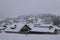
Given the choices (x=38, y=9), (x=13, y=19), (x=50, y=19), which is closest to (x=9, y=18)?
(x=13, y=19)

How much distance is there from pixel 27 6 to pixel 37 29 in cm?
49

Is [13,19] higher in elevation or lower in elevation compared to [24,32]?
higher

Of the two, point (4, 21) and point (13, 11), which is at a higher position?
point (13, 11)

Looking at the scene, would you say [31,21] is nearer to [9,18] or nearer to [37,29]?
[37,29]

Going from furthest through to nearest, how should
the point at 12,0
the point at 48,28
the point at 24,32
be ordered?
the point at 12,0 < the point at 24,32 < the point at 48,28

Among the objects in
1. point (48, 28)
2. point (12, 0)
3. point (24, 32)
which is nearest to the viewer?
point (48, 28)

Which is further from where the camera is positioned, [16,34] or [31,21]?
[31,21]

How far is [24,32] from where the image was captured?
2.08 m

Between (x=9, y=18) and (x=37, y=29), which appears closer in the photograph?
(x=37, y=29)

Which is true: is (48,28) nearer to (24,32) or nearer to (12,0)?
(24,32)

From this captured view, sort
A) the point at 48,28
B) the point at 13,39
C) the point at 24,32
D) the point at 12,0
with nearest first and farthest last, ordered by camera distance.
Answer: the point at 13,39 < the point at 48,28 < the point at 24,32 < the point at 12,0

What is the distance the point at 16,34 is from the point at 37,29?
0.35m

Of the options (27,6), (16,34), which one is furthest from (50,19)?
(16,34)

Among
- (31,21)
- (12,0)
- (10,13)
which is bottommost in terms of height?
(31,21)
